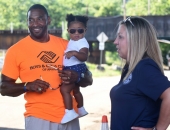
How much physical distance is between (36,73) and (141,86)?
1395 millimetres

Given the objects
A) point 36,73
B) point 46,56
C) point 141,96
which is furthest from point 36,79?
point 141,96

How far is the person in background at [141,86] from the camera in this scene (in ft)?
10.8

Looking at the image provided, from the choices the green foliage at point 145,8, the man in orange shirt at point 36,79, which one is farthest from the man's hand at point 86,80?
the green foliage at point 145,8

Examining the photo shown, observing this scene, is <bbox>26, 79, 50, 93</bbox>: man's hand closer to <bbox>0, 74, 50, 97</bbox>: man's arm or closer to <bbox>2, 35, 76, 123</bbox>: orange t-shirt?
<bbox>0, 74, 50, 97</bbox>: man's arm

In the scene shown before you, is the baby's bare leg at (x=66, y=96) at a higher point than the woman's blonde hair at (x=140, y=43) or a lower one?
lower

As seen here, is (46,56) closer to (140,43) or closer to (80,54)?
(80,54)

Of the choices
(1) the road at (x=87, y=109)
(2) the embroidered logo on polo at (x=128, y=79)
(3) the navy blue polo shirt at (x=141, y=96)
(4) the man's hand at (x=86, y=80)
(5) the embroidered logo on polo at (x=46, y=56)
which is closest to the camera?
(3) the navy blue polo shirt at (x=141, y=96)

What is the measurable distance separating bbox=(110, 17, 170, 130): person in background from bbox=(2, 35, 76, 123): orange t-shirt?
106cm

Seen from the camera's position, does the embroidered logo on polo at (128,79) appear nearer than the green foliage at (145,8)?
Yes

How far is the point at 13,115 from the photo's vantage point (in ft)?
43.4

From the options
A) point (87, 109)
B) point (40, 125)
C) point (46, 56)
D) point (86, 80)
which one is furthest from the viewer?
point (87, 109)

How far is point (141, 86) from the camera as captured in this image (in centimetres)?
332

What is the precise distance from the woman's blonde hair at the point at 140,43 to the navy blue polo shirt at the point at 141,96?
53 mm

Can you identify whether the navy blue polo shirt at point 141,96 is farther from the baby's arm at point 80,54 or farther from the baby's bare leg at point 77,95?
the baby's bare leg at point 77,95
